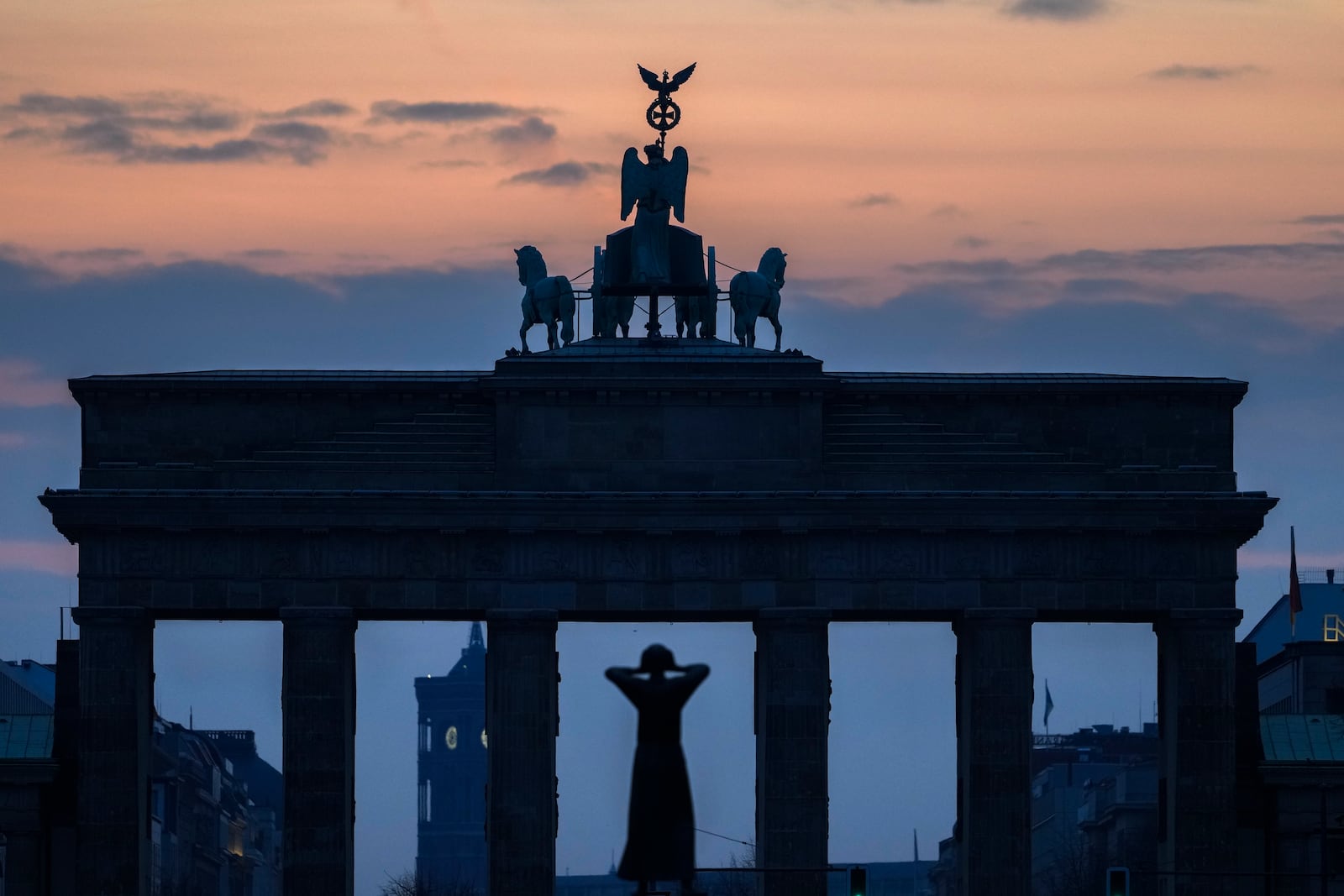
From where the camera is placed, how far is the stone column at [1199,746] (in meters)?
94.8

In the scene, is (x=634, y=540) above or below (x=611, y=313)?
below

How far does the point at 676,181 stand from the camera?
323ft

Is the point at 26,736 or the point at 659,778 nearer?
the point at 659,778

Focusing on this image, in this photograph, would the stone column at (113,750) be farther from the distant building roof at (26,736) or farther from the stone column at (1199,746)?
the stone column at (1199,746)

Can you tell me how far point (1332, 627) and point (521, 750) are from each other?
258ft

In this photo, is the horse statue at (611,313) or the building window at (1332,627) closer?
the horse statue at (611,313)

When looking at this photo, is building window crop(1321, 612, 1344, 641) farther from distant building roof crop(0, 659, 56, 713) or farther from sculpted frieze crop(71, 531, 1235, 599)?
sculpted frieze crop(71, 531, 1235, 599)

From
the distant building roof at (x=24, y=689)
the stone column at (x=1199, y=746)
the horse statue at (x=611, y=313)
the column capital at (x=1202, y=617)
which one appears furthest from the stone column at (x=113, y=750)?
the distant building roof at (x=24, y=689)

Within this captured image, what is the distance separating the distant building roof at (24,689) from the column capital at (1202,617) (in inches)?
2100

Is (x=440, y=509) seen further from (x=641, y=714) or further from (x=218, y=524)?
(x=641, y=714)

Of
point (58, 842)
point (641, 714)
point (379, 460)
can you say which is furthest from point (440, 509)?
point (641, 714)

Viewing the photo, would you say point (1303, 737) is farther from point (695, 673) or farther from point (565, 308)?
point (695, 673)

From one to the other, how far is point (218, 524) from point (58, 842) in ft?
28.2

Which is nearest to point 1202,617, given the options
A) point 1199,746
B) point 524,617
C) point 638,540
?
point 1199,746
